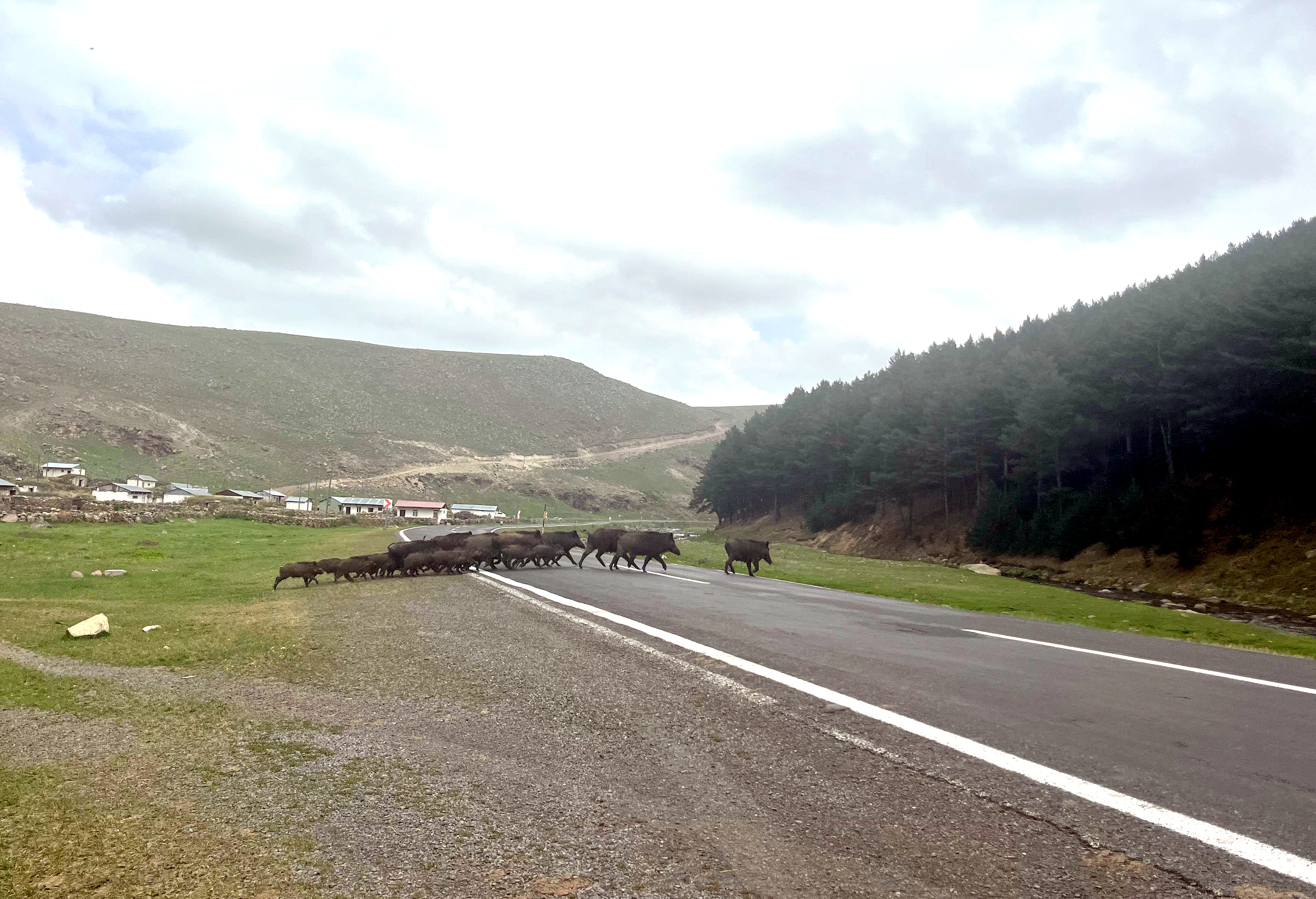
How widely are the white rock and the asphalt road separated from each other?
7.33 metres

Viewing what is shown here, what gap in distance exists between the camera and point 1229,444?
40.0 metres

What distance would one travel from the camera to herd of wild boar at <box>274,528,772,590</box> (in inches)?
850

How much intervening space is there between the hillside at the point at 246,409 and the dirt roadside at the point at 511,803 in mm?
111536

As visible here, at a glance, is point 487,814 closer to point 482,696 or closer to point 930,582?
point 482,696

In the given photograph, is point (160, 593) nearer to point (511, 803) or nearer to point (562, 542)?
point (562, 542)

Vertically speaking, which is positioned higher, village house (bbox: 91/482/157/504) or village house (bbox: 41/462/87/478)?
village house (bbox: 41/462/87/478)

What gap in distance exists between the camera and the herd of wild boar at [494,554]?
21578 millimetres

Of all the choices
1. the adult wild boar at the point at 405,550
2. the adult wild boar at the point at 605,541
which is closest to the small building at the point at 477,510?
the adult wild boar at the point at 605,541

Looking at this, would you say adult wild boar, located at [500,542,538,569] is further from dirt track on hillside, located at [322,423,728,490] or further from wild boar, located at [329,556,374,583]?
dirt track on hillside, located at [322,423,728,490]

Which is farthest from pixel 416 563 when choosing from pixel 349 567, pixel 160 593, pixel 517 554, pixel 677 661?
pixel 677 661

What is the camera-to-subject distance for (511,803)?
4090 mm

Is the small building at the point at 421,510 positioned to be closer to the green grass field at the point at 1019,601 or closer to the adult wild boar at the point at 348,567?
the green grass field at the point at 1019,601

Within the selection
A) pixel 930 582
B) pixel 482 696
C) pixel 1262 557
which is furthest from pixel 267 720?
pixel 1262 557

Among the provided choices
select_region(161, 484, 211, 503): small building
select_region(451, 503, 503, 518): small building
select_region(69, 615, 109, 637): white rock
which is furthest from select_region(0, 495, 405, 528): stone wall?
select_region(69, 615, 109, 637): white rock
